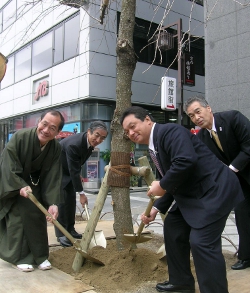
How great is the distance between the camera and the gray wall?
7.80 metres

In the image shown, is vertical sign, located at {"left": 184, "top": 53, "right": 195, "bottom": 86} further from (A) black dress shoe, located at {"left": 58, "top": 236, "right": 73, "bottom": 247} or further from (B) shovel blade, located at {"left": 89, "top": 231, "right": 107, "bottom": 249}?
(B) shovel blade, located at {"left": 89, "top": 231, "right": 107, "bottom": 249}

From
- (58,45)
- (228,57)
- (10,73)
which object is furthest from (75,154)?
(10,73)

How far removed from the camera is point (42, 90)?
17016mm

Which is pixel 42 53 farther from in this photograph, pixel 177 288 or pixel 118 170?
pixel 177 288

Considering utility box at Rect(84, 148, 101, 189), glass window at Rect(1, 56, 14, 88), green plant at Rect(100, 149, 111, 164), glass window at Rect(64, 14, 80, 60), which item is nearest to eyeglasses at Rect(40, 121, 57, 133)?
green plant at Rect(100, 149, 111, 164)

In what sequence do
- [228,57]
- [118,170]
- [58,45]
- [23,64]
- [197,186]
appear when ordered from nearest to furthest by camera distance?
[197,186]
[118,170]
[228,57]
[58,45]
[23,64]

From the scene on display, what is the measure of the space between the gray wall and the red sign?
10.2 metres

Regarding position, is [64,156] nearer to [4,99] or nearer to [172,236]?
[172,236]

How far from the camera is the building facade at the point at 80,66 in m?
14.3

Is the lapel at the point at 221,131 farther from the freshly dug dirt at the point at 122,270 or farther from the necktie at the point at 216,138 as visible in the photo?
the freshly dug dirt at the point at 122,270

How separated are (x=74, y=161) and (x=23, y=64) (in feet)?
53.8

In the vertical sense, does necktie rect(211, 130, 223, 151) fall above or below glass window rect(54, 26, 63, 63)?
below

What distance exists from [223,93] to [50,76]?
418 inches

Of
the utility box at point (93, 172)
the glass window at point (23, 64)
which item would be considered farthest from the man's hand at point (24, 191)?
the glass window at point (23, 64)
